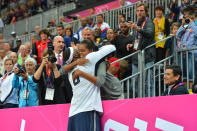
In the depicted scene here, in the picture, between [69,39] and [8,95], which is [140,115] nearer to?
[8,95]

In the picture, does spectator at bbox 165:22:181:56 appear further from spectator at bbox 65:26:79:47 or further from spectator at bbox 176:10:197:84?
spectator at bbox 65:26:79:47

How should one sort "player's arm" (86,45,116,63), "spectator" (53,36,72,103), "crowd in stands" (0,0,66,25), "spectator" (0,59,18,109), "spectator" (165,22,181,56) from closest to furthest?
"player's arm" (86,45,116,63), "spectator" (53,36,72,103), "spectator" (0,59,18,109), "spectator" (165,22,181,56), "crowd in stands" (0,0,66,25)

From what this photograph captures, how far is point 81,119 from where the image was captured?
15.4 ft

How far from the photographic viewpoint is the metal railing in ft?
63.7

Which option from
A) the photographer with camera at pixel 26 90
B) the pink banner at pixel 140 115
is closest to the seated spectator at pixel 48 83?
the photographer with camera at pixel 26 90

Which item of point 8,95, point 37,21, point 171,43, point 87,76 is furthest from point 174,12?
point 37,21

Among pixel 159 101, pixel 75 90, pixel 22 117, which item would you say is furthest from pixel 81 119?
pixel 22 117

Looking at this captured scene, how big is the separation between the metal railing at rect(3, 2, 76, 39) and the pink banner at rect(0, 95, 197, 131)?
13.9m

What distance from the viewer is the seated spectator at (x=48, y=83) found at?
6037 mm

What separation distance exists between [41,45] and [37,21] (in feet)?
34.6

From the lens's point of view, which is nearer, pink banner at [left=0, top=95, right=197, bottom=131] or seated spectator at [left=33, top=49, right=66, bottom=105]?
pink banner at [left=0, top=95, right=197, bottom=131]

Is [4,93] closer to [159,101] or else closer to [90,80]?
[90,80]

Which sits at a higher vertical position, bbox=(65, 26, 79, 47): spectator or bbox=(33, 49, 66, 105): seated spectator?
bbox=(65, 26, 79, 47): spectator

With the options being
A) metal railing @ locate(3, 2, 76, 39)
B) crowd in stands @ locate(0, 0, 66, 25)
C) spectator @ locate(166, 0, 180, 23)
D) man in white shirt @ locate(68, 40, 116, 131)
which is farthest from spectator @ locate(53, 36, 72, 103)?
crowd in stands @ locate(0, 0, 66, 25)
